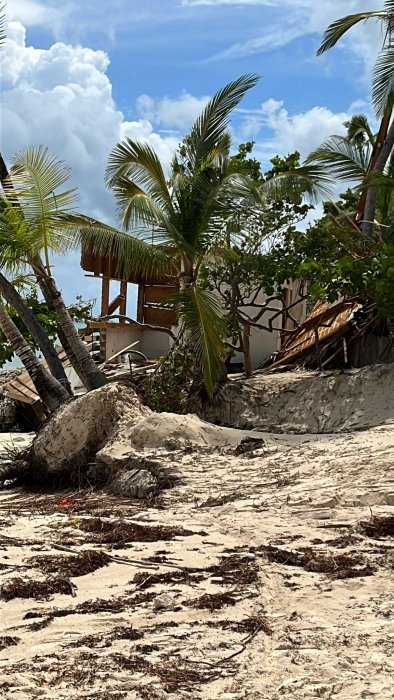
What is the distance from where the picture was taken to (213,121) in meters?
14.5

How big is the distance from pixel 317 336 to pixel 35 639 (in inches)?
408

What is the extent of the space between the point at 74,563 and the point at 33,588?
0.70 metres

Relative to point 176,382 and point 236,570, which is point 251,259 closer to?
point 176,382

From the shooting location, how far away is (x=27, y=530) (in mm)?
7828

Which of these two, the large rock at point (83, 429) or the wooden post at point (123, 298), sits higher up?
the wooden post at point (123, 298)

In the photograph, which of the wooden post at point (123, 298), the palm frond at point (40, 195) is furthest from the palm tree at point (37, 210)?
the wooden post at point (123, 298)

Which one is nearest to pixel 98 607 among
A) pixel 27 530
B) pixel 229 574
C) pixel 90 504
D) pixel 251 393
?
pixel 229 574

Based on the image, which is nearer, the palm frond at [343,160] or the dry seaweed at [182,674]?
the dry seaweed at [182,674]

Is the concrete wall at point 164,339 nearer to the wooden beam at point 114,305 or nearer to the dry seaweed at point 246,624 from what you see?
the wooden beam at point 114,305

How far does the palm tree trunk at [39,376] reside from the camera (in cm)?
1407

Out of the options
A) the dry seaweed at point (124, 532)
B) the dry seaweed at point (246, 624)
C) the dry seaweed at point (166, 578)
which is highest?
the dry seaweed at point (124, 532)

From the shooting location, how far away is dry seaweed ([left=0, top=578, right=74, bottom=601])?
539 cm

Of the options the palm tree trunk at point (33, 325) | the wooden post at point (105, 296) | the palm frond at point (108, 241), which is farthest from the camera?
the wooden post at point (105, 296)

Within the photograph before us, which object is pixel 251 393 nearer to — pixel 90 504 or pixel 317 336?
pixel 317 336
